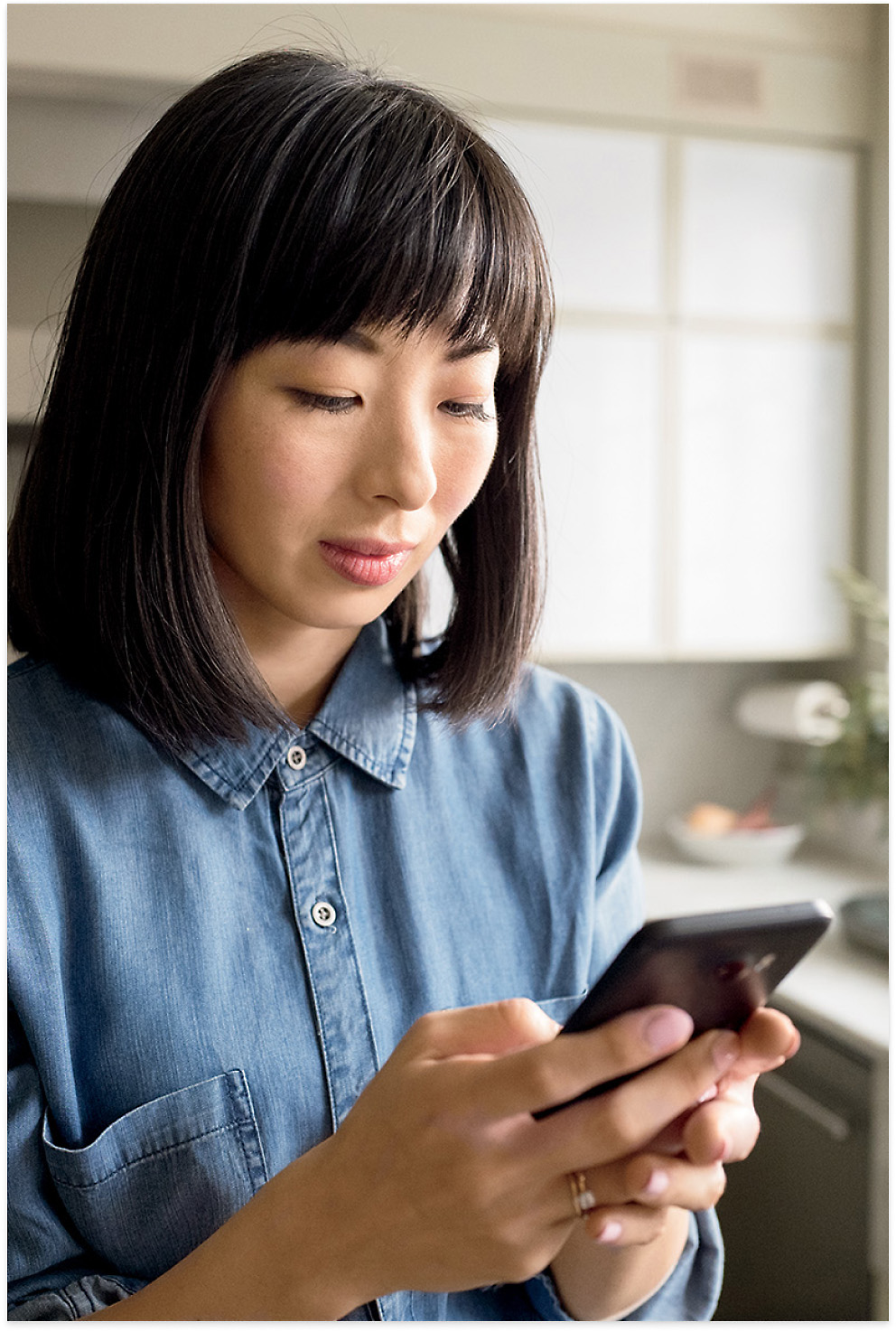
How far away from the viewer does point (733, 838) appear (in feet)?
6.68

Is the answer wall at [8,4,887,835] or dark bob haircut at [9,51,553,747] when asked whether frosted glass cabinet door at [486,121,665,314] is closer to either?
wall at [8,4,887,835]

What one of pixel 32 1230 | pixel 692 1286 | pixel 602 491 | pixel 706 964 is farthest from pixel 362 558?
pixel 602 491

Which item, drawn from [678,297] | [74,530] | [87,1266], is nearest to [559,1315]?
[87,1266]

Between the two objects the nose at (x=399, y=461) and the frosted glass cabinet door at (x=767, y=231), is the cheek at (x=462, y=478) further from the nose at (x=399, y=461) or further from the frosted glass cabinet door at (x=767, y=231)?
the frosted glass cabinet door at (x=767, y=231)

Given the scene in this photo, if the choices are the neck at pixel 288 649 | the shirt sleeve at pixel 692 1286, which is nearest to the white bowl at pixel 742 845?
the shirt sleeve at pixel 692 1286

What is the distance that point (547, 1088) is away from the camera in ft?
1.42

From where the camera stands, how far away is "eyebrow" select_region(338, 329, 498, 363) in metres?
0.57

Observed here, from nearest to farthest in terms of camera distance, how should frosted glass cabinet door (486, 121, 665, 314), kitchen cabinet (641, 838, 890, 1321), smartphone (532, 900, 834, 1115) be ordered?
1. smartphone (532, 900, 834, 1115)
2. kitchen cabinet (641, 838, 890, 1321)
3. frosted glass cabinet door (486, 121, 665, 314)

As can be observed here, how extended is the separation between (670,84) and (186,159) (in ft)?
5.12

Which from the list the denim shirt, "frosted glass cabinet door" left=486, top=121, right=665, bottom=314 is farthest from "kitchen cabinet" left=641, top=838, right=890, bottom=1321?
"frosted glass cabinet door" left=486, top=121, right=665, bottom=314

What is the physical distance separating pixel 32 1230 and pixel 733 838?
1.61 metres

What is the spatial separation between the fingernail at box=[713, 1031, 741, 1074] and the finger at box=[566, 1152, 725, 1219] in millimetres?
53

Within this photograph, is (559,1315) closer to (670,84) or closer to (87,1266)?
(87,1266)

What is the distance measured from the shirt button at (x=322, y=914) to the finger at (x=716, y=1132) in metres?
0.26
